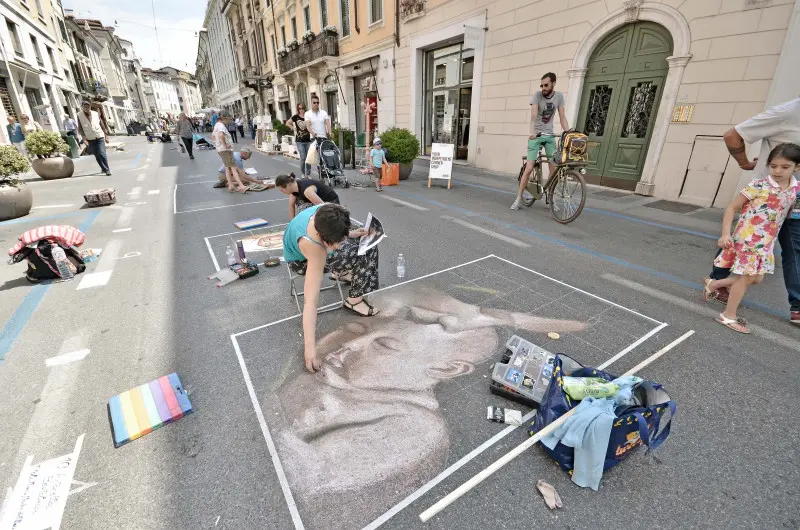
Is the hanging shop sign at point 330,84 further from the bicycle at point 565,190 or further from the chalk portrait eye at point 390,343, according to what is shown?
the chalk portrait eye at point 390,343

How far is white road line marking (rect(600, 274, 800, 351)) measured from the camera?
9.74ft

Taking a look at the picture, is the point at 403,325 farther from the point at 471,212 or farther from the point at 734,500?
the point at 471,212

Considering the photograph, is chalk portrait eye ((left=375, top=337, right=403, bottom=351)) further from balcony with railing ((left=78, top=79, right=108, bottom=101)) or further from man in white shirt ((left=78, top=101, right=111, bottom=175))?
balcony with railing ((left=78, top=79, right=108, bottom=101))

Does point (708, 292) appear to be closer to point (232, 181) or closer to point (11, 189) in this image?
point (232, 181)

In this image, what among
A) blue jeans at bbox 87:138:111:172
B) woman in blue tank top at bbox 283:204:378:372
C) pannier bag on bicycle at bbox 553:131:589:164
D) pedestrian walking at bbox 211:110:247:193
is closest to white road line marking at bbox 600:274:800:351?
pannier bag on bicycle at bbox 553:131:589:164

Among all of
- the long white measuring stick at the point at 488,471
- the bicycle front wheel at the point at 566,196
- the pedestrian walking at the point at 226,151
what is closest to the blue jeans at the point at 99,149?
the pedestrian walking at the point at 226,151

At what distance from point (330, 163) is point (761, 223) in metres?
8.10

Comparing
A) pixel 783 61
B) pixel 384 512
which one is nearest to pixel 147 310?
pixel 384 512

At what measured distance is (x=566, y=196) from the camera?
6.09 meters

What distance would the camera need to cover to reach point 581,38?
838cm

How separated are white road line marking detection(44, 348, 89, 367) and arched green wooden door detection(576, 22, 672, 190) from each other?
8.37 metres

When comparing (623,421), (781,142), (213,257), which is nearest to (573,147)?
(781,142)

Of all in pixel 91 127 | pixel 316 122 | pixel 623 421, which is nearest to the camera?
pixel 623 421

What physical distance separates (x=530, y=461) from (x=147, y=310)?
368 centimetres
